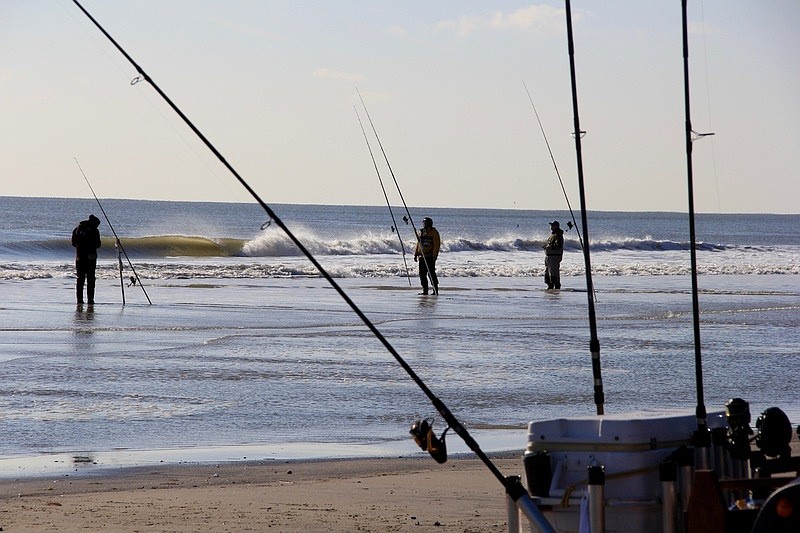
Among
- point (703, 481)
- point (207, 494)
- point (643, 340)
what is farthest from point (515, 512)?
point (643, 340)

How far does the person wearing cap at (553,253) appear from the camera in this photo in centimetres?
2357

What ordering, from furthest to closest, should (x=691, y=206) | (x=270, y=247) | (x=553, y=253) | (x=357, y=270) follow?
(x=270, y=247), (x=357, y=270), (x=553, y=253), (x=691, y=206)

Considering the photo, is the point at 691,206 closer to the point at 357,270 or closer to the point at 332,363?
the point at 332,363

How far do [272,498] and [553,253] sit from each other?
1855 centimetres

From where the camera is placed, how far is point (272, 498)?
5.77m

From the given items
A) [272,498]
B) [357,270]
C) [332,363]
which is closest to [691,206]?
[272,498]

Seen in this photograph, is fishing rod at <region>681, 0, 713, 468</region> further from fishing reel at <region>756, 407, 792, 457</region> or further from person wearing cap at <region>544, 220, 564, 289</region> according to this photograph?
person wearing cap at <region>544, 220, 564, 289</region>

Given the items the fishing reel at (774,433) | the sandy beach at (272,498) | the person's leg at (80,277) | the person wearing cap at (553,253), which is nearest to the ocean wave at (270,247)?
the person wearing cap at (553,253)

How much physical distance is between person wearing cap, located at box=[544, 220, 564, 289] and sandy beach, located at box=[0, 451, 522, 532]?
1693cm

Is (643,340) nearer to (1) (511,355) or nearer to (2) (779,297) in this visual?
(1) (511,355)

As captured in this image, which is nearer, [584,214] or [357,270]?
[584,214]

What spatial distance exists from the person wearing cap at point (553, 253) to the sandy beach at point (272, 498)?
16.9 metres

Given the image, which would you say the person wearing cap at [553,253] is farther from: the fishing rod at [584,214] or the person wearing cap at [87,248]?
the fishing rod at [584,214]

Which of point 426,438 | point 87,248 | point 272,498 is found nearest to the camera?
point 426,438
